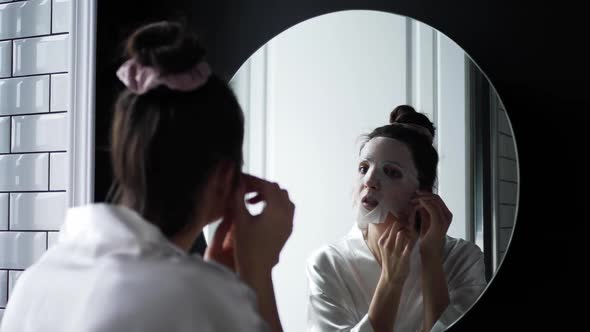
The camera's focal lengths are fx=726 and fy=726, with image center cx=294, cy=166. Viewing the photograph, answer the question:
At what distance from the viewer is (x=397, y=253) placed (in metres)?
1.14

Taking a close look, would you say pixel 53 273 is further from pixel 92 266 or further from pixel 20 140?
pixel 20 140

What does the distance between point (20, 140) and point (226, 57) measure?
443 millimetres

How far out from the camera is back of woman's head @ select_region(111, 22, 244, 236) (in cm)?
75

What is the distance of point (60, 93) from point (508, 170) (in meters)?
0.85

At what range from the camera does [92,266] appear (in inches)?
27.0

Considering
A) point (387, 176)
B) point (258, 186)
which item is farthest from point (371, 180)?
point (258, 186)

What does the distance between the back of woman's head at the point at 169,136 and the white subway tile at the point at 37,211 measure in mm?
649

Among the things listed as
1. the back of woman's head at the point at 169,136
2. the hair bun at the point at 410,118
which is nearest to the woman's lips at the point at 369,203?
the hair bun at the point at 410,118

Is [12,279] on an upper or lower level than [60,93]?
lower

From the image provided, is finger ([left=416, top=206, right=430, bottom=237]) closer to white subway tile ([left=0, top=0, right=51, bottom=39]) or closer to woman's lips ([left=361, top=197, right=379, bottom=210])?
woman's lips ([left=361, top=197, right=379, bottom=210])

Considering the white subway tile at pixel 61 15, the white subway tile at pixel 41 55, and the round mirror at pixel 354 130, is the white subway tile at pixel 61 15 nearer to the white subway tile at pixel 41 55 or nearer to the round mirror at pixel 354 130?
the white subway tile at pixel 41 55

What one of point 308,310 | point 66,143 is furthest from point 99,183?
point 308,310

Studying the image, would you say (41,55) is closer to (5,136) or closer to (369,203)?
(5,136)

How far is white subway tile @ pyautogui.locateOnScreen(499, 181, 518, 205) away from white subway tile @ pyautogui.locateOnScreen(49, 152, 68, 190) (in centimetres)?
81
